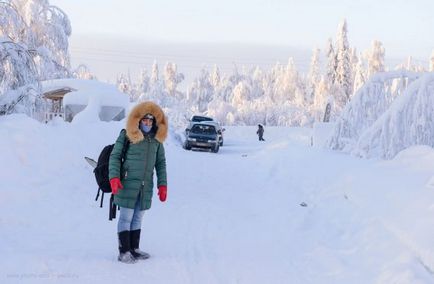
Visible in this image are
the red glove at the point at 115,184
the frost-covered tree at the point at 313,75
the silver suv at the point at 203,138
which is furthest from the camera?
the frost-covered tree at the point at 313,75

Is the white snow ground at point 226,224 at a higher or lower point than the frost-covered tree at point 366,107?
lower

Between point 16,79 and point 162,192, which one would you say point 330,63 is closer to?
point 16,79

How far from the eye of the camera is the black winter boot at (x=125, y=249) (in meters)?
5.75

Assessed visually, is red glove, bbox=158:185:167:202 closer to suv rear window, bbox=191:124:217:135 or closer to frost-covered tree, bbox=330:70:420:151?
frost-covered tree, bbox=330:70:420:151

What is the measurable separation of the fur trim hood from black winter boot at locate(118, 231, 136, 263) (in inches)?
42.0

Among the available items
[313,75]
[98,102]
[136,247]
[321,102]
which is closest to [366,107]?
[136,247]

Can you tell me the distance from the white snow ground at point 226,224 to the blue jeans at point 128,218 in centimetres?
39

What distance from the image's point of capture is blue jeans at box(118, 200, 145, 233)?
5852 mm

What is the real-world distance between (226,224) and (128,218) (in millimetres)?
2848

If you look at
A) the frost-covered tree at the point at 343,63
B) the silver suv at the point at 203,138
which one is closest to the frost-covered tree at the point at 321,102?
the frost-covered tree at the point at 343,63

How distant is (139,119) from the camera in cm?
579

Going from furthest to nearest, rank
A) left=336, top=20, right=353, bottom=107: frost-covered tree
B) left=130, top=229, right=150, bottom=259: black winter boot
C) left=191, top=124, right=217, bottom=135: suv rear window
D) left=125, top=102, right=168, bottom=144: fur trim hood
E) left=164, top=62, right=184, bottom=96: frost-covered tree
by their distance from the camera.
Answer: left=164, top=62, right=184, bottom=96: frost-covered tree, left=336, top=20, right=353, bottom=107: frost-covered tree, left=191, top=124, right=217, bottom=135: suv rear window, left=130, top=229, right=150, bottom=259: black winter boot, left=125, top=102, right=168, bottom=144: fur trim hood

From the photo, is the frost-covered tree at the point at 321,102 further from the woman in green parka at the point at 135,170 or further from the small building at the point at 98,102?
the woman in green parka at the point at 135,170

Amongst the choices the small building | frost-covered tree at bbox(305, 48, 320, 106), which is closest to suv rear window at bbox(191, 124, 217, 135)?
the small building
